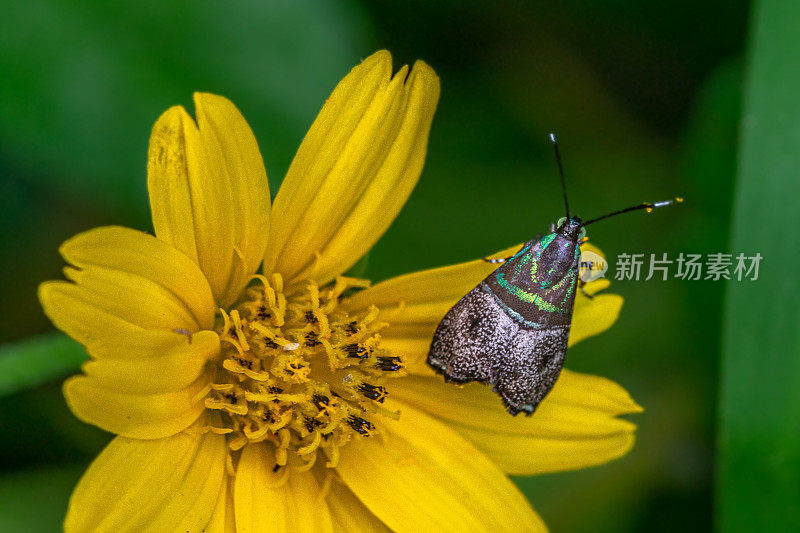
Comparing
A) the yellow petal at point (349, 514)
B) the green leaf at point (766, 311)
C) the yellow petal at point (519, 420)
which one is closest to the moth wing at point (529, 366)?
the yellow petal at point (519, 420)

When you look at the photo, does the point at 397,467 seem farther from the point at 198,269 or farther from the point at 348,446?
the point at 198,269

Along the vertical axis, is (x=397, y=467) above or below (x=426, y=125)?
below

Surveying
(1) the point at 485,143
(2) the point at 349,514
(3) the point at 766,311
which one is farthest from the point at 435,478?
(1) the point at 485,143

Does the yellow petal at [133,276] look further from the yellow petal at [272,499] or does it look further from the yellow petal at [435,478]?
the yellow petal at [435,478]

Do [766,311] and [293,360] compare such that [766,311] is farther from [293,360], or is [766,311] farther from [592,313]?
[293,360]

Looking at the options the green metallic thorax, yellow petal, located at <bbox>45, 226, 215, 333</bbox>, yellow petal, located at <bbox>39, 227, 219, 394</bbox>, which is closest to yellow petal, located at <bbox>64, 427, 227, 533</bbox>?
yellow petal, located at <bbox>39, 227, 219, 394</bbox>

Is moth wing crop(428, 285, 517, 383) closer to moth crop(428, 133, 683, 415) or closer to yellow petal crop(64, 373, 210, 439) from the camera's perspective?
moth crop(428, 133, 683, 415)

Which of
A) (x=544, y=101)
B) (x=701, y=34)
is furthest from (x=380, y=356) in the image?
(x=701, y=34)
